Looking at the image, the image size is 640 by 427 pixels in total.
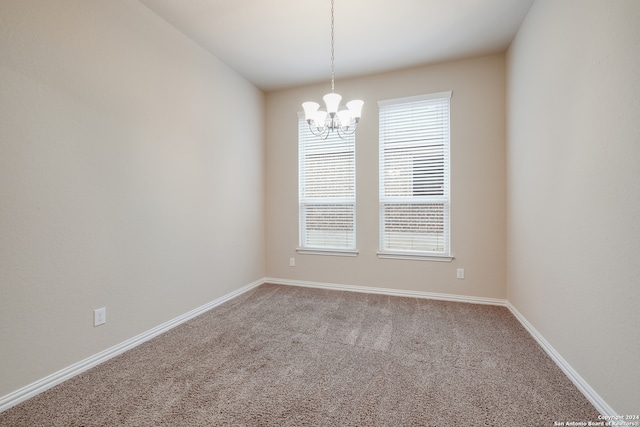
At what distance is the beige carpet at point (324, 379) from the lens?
148 cm

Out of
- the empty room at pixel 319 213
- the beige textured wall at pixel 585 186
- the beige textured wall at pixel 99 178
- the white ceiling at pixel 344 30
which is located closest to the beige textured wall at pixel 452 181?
the empty room at pixel 319 213

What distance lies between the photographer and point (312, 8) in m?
2.40

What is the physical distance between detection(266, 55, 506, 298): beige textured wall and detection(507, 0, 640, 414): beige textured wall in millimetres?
600

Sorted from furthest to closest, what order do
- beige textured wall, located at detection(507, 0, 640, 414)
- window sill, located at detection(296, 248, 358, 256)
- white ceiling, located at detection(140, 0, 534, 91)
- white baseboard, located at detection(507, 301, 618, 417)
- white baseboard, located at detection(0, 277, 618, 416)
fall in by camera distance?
window sill, located at detection(296, 248, 358, 256), white ceiling, located at detection(140, 0, 534, 91), white baseboard, located at detection(0, 277, 618, 416), white baseboard, located at detection(507, 301, 618, 417), beige textured wall, located at detection(507, 0, 640, 414)

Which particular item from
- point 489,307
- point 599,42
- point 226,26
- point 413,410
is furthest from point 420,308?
point 226,26

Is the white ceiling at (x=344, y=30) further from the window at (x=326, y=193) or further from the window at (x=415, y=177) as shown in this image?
the window at (x=326, y=193)

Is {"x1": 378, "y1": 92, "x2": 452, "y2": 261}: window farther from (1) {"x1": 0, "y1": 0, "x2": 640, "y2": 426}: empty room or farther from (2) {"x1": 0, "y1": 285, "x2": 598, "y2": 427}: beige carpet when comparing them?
(2) {"x1": 0, "y1": 285, "x2": 598, "y2": 427}: beige carpet

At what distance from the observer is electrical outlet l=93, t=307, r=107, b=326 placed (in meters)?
2.01

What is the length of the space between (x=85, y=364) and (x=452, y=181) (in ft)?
12.6

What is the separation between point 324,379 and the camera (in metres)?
1.81

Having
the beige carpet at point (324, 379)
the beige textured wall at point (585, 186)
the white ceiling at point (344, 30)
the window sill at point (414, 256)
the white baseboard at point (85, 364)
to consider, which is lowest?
the beige carpet at point (324, 379)

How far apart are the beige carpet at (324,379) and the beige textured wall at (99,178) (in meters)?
0.38

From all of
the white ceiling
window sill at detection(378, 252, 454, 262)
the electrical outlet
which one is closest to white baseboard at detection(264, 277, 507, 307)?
window sill at detection(378, 252, 454, 262)

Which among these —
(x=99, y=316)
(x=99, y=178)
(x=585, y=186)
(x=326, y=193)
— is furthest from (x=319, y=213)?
(x=585, y=186)
